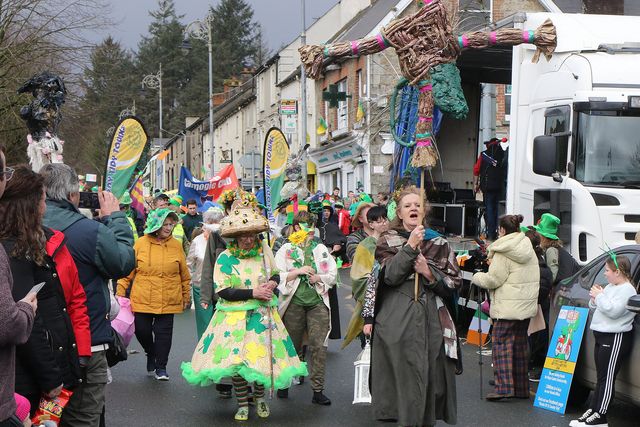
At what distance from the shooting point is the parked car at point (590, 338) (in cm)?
756

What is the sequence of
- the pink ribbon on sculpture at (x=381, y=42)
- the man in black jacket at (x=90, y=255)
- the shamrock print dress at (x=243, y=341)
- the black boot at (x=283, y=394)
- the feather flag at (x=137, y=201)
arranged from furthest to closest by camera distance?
1. the feather flag at (x=137, y=201)
2. the pink ribbon on sculpture at (x=381, y=42)
3. the black boot at (x=283, y=394)
4. the shamrock print dress at (x=243, y=341)
5. the man in black jacket at (x=90, y=255)

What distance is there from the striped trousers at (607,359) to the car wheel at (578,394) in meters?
0.95

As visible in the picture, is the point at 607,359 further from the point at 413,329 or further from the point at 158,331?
the point at 158,331

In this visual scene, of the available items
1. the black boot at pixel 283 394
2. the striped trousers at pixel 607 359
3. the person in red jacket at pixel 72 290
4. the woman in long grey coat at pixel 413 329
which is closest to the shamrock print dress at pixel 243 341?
the black boot at pixel 283 394

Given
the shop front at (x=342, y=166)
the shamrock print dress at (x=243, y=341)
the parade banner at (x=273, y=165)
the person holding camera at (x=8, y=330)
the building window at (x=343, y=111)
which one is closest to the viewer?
the person holding camera at (x=8, y=330)

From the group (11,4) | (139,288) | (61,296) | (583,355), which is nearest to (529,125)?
(583,355)

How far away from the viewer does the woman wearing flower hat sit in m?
8.02

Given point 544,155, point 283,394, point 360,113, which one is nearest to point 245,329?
Answer: point 283,394

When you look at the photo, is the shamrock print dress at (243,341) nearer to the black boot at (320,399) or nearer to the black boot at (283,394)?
the black boot at (320,399)

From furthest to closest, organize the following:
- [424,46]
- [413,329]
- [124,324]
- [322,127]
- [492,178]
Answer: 1. [322,127]
2. [492,178]
3. [424,46]
4. [124,324]
5. [413,329]

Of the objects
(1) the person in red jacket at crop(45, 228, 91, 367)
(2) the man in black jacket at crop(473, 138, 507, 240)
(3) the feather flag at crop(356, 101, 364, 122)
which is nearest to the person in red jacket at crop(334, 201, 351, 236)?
(3) the feather flag at crop(356, 101, 364, 122)

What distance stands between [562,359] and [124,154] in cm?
464

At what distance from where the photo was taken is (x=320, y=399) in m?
8.96

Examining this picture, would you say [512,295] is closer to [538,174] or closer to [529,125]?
[538,174]
